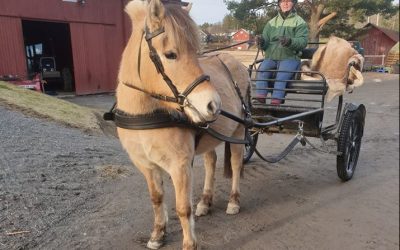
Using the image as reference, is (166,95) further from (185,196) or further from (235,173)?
(235,173)

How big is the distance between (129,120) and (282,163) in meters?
3.71

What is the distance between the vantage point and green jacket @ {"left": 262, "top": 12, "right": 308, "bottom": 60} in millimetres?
4965

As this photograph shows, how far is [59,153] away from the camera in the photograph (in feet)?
17.8

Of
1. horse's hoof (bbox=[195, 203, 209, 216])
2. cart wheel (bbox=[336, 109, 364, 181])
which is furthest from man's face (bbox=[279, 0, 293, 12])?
horse's hoof (bbox=[195, 203, 209, 216])

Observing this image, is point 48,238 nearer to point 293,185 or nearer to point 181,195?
point 181,195

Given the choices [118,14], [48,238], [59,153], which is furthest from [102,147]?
[118,14]

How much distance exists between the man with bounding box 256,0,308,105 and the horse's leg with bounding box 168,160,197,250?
2359mm

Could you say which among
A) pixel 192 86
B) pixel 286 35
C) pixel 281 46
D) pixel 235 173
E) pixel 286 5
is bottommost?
pixel 235 173

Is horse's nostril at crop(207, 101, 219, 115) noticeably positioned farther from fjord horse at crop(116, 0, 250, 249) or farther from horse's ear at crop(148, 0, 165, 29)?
horse's ear at crop(148, 0, 165, 29)

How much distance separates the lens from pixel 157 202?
3.29 metres

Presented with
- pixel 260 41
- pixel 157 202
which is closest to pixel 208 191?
pixel 157 202

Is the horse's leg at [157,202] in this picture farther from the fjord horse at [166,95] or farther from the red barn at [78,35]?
the red barn at [78,35]

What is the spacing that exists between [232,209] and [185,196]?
125 centimetres

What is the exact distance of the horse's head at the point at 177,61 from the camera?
234cm
